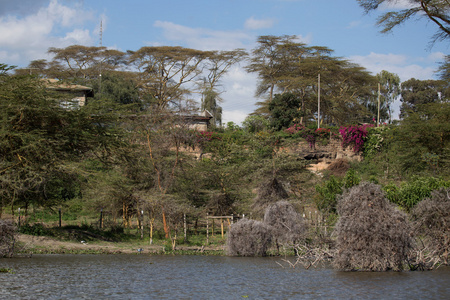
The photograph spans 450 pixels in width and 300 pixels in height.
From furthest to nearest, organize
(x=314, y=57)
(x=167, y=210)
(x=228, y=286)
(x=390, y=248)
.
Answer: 1. (x=314, y=57)
2. (x=167, y=210)
3. (x=390, y=248)
4. (x=228, y=286)

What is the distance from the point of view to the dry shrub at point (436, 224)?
17.4 m

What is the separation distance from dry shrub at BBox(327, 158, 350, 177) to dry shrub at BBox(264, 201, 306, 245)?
64.8 ft

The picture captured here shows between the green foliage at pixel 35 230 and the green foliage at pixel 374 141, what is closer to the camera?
the green foliage at pixel 35 230

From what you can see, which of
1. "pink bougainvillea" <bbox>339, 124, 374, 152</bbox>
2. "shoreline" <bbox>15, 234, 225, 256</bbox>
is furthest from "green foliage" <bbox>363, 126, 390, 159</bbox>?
"shoreline" <bbox>15, 234, 225, 256</bbox>

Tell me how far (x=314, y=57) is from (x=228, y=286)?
159ft

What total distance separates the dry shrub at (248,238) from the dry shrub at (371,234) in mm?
5698

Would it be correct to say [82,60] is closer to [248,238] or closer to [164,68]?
[164,68]

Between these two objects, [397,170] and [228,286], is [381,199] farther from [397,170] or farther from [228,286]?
[397,170]

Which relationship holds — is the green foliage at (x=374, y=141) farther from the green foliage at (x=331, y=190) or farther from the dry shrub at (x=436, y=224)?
the dry shrub at (x=436, y=224)

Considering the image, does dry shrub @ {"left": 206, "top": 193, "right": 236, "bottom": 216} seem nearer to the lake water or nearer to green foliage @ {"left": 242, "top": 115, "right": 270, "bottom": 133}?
the lake water

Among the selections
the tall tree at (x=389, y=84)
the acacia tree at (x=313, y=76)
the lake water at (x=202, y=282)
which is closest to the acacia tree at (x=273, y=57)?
the acacia tree at (x=313, y=76)

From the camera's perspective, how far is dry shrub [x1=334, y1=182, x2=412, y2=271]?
15.2m

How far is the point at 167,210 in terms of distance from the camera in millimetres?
25578

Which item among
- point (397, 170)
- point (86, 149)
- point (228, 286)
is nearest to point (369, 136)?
point (397, 170)
